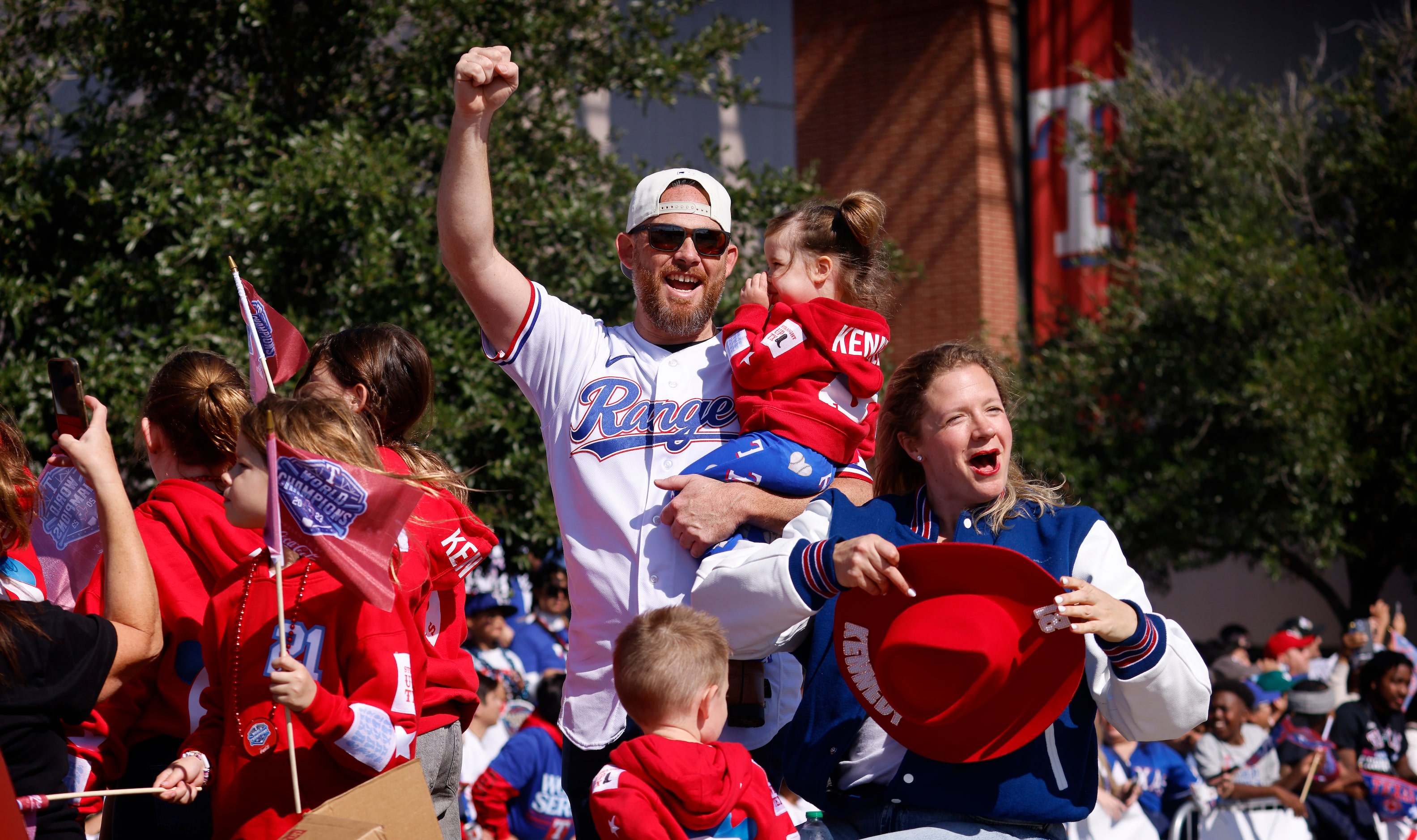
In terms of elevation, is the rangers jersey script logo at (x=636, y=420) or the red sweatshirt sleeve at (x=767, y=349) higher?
the red sweatshirt sleeve at (x=767, y=349)

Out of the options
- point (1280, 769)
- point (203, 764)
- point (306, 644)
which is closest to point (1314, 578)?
point (1280, 769)

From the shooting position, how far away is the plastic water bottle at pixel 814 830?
2.98 meters

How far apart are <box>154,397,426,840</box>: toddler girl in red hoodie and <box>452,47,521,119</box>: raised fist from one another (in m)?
0.83

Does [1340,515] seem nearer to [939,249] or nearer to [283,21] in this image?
[939,249]

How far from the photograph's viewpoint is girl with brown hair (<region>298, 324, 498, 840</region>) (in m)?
3.38

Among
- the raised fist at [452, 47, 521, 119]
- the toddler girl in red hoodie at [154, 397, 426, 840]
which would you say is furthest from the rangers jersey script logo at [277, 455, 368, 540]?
the raised fist at [452, 47, 521, 119]

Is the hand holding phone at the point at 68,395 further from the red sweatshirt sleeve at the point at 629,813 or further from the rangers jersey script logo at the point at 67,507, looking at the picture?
the red sweatshirt sleeve at the point at 629,813

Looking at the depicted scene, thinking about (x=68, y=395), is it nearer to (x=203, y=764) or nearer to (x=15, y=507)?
(x=15, y=507)

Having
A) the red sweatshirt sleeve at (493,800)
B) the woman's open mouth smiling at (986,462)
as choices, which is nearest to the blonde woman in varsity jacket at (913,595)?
the woman's open mouth smiling at (986,462)

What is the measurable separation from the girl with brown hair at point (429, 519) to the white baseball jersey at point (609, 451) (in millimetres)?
294

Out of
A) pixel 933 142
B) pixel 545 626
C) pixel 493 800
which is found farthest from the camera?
pixel 933 142

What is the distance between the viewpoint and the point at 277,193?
7.58 metres

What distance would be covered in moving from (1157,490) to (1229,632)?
1.83 metres

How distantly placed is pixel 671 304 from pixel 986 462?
3.13 feet
